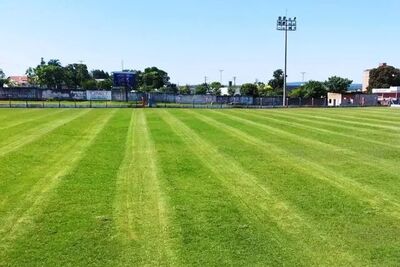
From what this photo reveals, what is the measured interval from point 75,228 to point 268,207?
317 cm

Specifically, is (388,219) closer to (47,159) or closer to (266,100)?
(47,159)

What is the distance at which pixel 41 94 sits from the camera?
91.9 metres

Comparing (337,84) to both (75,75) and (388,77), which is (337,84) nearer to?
(388,77)

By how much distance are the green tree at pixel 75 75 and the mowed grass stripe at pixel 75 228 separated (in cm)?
15834

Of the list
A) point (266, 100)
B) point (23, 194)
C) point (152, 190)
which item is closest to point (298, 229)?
point (152, 190)

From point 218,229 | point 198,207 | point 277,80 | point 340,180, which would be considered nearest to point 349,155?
point 340,180

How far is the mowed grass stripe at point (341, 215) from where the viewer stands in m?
6.09

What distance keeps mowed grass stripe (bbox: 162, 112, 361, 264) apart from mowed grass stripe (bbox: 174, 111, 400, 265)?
113 millimetres

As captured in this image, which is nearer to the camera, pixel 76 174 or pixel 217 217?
pixel 217 217

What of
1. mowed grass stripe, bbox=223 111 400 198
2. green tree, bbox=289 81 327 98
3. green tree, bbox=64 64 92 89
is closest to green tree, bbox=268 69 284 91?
green tree, bbox=289 81 327 98

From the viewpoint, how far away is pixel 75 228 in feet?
22.0

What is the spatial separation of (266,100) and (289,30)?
1609 centimetres

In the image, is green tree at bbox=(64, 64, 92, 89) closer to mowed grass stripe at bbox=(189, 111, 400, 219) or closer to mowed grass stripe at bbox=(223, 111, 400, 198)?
mowed grass stripe at bbox=(223, 111, 400, 198)

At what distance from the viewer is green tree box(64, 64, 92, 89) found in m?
165
